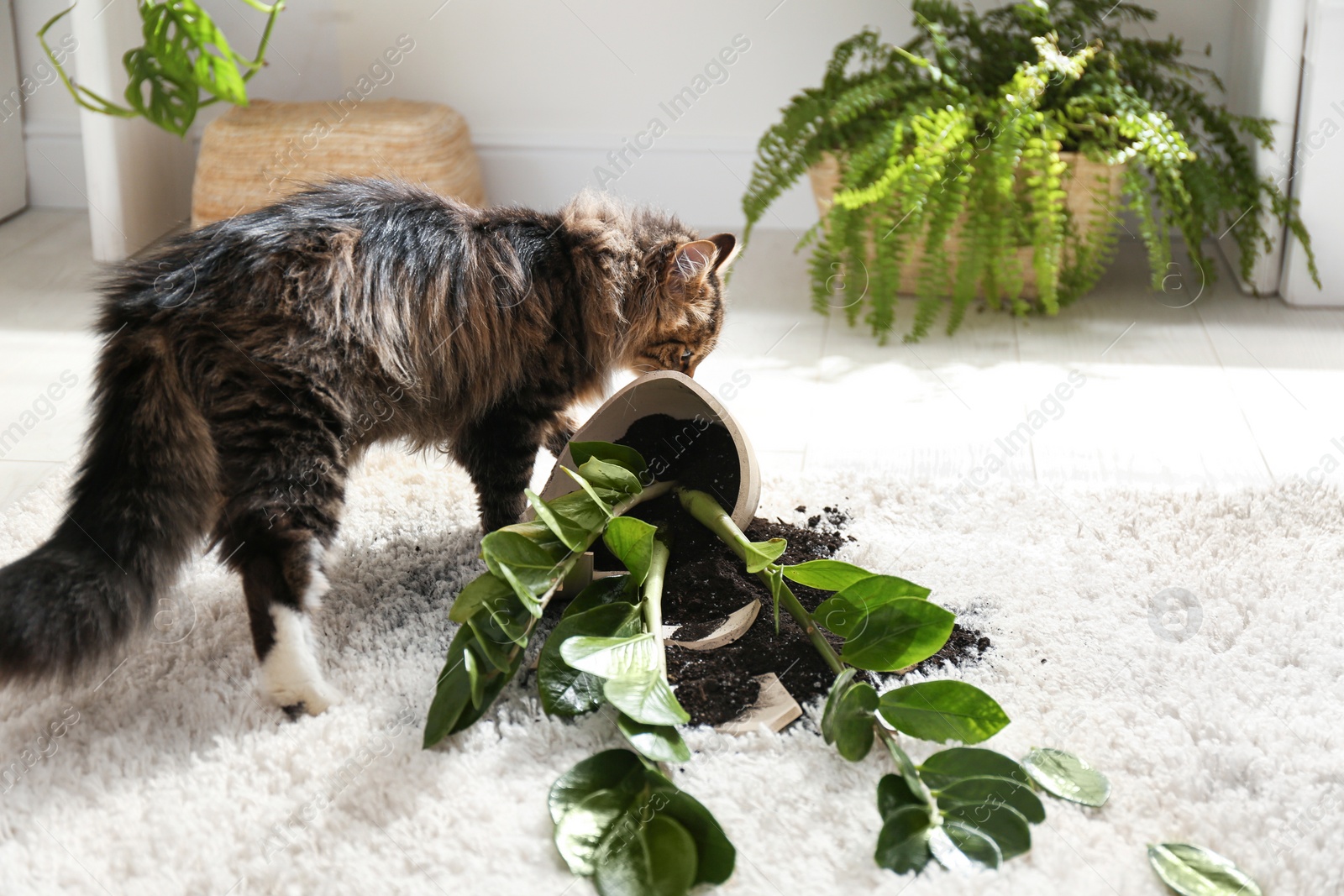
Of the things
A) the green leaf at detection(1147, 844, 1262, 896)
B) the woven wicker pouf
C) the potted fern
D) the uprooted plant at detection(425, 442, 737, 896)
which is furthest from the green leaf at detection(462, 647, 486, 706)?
the woven wicker pouf

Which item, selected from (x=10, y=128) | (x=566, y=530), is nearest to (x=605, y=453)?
(x=566, y=530)

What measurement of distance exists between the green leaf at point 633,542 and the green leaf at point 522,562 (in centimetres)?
8

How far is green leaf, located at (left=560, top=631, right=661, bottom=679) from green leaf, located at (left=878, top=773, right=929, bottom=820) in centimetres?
28

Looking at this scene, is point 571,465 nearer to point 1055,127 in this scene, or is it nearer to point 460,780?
point 460,780

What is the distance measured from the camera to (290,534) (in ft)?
4.54

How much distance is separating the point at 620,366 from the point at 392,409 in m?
0.42

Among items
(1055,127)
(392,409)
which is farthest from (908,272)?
(392,409)

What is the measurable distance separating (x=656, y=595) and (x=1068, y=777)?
1.73ft

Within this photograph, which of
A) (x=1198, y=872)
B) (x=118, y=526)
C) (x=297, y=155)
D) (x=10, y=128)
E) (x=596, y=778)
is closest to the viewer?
(x=1198, y=872)

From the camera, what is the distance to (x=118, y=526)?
51.1 inches

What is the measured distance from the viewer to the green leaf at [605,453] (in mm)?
1571

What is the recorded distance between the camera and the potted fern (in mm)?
2512

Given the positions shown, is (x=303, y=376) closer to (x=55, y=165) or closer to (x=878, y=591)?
(x=878, y=591)

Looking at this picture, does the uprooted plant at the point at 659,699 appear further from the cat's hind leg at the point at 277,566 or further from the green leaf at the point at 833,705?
the cat's hind leg at the point at 277,566
